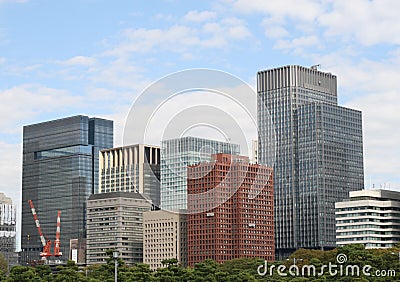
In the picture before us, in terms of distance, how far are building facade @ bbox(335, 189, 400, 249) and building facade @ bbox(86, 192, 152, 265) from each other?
4704 cm

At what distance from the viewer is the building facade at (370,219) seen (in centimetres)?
14850

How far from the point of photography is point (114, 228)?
6909 inches

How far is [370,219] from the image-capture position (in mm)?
148875

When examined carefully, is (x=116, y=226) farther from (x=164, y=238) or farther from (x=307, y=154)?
(x=307, y=154)

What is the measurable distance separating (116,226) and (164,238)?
52.9ft

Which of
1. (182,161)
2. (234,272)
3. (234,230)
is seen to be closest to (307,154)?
Result: (234,230)

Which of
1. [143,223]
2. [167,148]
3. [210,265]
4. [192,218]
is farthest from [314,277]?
[143,223]

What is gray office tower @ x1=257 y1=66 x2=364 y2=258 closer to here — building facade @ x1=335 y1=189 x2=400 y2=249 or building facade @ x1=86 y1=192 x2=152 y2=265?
building facade @ x1=335 y1=189 x2=400 y2=249

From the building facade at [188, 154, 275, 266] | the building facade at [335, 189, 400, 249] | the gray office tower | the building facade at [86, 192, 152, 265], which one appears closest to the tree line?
the building facade at [335, 189, 400, 249]

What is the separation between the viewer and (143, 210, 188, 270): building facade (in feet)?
525

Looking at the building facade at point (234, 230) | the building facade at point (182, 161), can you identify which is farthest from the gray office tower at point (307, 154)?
the building facade at point (182, 161)

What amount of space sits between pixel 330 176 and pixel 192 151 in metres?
110

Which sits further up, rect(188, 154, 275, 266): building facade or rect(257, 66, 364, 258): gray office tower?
rect(257, 66, 364, 258): gray office tower

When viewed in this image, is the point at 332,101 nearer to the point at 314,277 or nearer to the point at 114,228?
the point at 114,228
